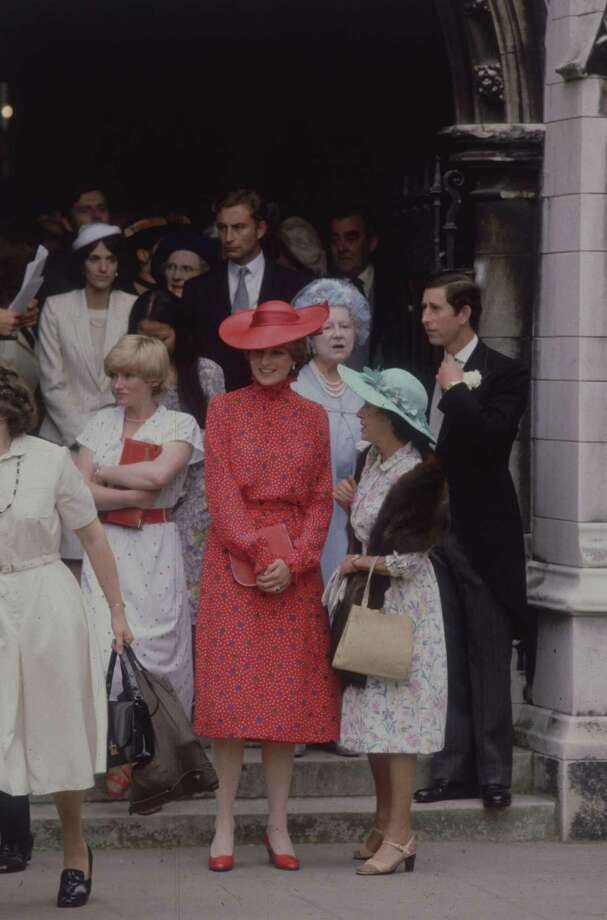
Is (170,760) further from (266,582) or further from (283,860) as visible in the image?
(266,582)

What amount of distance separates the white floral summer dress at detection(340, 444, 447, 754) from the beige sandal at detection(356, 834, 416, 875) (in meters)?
0.37

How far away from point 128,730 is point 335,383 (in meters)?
2.23

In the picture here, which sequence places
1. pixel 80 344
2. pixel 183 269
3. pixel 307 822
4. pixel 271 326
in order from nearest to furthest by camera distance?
pixel 271 326
pixel 307 822
pixel 80 344
pixel 183 269

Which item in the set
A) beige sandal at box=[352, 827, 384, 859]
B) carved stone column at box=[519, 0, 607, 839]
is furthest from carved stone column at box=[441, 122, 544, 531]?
Result: beige sandal at box=[352, 827, 384, 859]

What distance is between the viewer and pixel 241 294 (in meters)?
9.52

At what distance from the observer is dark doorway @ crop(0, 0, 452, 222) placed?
13.3 meters

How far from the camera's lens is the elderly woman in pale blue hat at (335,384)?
8.88 meters

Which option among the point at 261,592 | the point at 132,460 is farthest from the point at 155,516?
the point at 261,592

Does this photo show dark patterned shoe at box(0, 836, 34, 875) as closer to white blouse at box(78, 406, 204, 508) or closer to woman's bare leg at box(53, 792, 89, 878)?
woman's bare leg at box(53, 792, 89, 878)

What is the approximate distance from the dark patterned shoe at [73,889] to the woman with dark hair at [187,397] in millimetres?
1822

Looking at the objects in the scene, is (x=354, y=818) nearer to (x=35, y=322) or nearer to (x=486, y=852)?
(x=486, y=852)

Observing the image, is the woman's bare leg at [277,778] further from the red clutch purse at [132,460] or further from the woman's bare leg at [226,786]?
the red clutch purse at [132,460]

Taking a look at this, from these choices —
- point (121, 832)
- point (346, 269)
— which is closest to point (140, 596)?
point (121, 832)

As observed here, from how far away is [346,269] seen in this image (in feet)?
33.4
